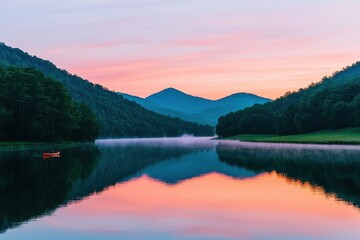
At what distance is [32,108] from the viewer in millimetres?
126250

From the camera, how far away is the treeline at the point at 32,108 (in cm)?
12156

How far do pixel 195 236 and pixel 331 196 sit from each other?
1460 cm

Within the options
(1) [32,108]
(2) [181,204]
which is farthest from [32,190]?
(1) [32,108]

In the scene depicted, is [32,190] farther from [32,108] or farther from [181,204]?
[32,108]

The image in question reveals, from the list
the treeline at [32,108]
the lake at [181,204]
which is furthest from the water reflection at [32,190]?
the treeline at [32,108]

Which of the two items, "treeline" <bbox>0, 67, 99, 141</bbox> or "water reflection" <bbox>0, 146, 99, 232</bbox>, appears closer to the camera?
"water reflection" <bbox>0, 146, 99, 232</bbox>

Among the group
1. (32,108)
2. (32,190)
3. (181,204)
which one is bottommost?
(181,204)

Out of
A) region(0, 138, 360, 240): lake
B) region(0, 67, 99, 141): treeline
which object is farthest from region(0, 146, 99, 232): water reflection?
region(0, 67, 99, 141): treeline

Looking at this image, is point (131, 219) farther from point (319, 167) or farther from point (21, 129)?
point (21, 129)

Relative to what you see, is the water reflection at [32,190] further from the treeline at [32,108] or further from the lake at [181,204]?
the treeline at [32,108]

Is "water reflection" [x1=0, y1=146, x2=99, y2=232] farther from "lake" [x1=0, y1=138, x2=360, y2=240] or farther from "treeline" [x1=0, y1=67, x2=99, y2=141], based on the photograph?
"treeline" [x1=0, y1=67, x2=99, y2=141]

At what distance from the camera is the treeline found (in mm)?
121562

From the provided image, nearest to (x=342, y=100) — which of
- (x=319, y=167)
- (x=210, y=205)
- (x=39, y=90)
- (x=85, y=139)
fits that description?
(x=85, y=139)

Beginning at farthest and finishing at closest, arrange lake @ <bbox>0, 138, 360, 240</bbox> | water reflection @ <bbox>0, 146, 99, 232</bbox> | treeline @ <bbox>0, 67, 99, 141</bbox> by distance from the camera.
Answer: treeline @ <bbox>0, 67, 99, 141</bbox>, water reflection @ <bbox>0, 146, 99, 232</bbox>, lake @ <bbox>0, 138, 360, 240</bbox>
